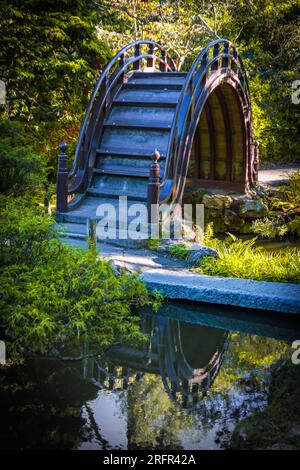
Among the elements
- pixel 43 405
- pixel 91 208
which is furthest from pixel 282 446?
pixel 91 208

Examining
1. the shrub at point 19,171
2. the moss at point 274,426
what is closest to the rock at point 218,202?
the shrub at point 19,171

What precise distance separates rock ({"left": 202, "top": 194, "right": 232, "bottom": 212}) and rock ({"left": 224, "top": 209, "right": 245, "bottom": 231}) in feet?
0.41

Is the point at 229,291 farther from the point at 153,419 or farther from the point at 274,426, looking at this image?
the point at 274,426

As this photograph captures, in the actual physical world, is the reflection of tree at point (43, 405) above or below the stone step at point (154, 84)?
below

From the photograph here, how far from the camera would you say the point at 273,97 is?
670 inches

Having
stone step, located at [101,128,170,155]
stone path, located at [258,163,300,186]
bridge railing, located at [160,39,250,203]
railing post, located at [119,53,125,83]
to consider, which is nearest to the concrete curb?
bridge railing, located at [160,39,250,203]

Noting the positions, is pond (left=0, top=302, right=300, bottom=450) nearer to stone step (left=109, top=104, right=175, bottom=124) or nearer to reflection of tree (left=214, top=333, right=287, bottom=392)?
reflection of tree (left=214, top=333, right=287, bottom=392)

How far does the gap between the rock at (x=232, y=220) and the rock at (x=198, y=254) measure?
4.27 m

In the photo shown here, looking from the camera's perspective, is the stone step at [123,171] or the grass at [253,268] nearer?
the grass at [253,268]

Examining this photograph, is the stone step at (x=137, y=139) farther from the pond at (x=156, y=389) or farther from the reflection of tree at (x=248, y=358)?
the reflection of tree at (x=248, y=358)

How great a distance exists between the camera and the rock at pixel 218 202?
1267cm

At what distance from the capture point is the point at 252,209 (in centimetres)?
1264
